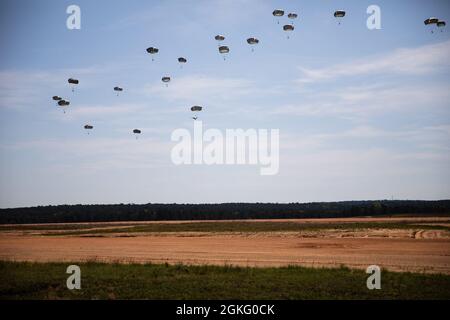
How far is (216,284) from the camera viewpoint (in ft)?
74.5

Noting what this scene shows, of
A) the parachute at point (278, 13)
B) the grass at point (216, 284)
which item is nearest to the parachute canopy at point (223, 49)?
the parachute at point (278, 13)

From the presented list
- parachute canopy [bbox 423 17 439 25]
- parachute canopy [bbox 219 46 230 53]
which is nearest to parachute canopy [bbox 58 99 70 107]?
parachute canopy [bbox 219 46 230 53]

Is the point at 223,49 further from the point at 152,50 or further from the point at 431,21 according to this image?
the point at 431,21

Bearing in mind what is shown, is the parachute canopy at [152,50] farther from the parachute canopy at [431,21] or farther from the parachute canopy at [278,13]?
the parachute canopy at [431,21]

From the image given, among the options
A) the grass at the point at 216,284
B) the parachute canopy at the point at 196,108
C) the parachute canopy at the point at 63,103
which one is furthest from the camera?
the parachute canopy at the point at 196,108

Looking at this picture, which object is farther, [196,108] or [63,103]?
[196,108]

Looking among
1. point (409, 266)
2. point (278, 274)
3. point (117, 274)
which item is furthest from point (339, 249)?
point (117, 274)

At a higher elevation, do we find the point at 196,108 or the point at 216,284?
the point at 196,108

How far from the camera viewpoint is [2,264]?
32.4m

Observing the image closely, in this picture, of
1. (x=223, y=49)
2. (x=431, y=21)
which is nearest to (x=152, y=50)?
(x=223, y=49)

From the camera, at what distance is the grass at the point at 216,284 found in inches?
788

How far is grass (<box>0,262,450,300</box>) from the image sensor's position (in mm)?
20016

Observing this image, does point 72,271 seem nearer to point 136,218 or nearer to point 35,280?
point 35,280
